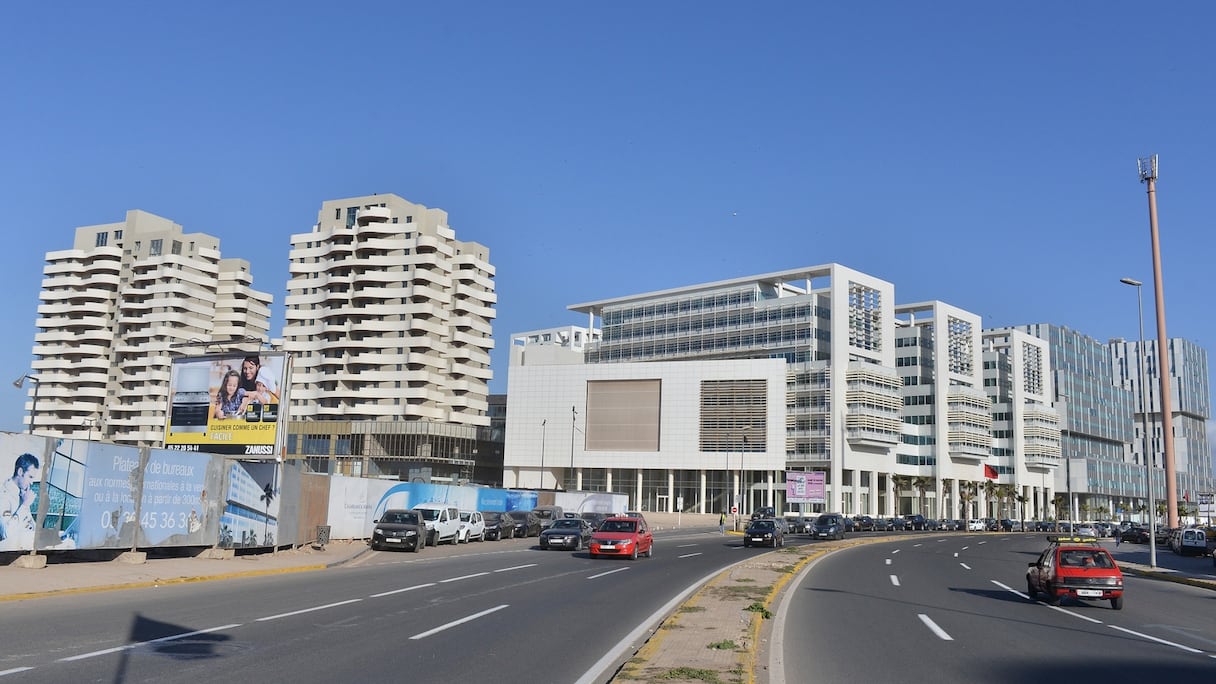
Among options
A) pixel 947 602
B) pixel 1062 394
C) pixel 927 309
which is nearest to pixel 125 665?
pixel 947 602

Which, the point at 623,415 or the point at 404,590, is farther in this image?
the point at 623,415

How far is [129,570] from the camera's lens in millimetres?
21203

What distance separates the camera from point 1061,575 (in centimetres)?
2006

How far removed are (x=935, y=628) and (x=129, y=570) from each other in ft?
55.7

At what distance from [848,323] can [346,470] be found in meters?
63.0

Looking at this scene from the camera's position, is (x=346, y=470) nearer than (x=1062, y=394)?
Yes

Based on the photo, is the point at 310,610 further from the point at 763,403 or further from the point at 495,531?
the point at 763,403

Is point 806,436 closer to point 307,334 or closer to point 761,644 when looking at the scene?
point 307,334

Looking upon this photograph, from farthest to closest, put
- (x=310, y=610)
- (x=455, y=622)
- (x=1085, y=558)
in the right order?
(x=1085, y=558) → (x=310, y=610) → (x=455, y=622)

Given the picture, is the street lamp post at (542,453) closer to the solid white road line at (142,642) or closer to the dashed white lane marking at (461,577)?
the dashed white lane marking at (461,577)

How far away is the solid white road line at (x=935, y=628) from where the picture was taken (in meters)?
14.5

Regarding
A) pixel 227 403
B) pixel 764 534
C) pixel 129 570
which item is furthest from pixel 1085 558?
pixel 227 403

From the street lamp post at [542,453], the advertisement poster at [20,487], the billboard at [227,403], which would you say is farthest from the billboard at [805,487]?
the street lamp post at [542,453]

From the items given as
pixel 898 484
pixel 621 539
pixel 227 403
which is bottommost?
pixel 621 539
